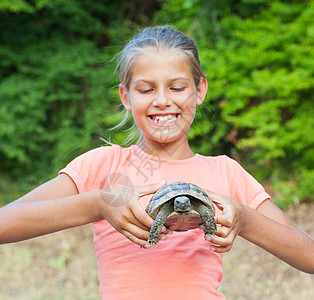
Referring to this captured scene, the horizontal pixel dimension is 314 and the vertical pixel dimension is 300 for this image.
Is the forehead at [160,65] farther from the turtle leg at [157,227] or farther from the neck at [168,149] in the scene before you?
the turtle leg at [157,227]

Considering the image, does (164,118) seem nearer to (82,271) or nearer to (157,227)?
(157,227)

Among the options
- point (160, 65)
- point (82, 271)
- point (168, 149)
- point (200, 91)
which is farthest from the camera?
point (82, 271)

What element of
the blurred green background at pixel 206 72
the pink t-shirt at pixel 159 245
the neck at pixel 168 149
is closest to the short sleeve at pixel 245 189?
the pink t-shirt at pixel 159 245

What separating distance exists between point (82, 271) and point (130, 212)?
3.98m

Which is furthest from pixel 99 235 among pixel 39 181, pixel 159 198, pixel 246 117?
pixel 39 181

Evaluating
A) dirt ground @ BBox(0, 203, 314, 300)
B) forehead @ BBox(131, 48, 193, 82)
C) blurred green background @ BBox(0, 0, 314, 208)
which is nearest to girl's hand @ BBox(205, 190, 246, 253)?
forehead @ BBox(131, 48, 193, 82)

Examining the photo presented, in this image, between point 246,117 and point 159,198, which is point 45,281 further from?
point 159,198

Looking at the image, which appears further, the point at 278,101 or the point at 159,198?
the point at 278,101

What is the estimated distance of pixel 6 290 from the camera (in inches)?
186

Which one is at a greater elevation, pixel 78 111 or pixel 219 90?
pixel 219 90

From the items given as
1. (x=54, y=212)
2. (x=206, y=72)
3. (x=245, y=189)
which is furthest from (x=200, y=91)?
(x=206, y=72)

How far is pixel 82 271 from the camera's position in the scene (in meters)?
5.04

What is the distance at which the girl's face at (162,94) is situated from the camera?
5.62 feet

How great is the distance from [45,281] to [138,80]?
12.5 feet
